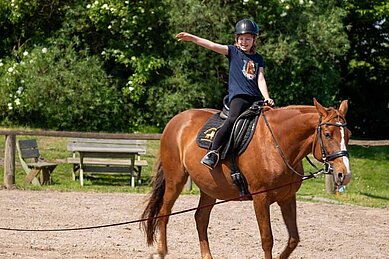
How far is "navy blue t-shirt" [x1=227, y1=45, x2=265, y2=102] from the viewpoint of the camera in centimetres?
754

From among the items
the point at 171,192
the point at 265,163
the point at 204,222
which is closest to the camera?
the point at 265,163

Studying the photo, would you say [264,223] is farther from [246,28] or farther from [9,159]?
[9,159]

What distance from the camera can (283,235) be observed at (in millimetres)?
10023

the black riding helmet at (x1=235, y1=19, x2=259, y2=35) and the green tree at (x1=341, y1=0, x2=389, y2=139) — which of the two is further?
the green tree at (x1=341, y1=0, x2=389, y2=139)

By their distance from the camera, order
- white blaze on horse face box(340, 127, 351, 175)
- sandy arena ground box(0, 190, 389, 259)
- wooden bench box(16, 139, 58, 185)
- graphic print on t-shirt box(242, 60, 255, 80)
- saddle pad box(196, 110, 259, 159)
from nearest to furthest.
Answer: white blaze on horse face box(340, 127, 351, 175) → saddle pad box(196, 110, 259, 159) → graphic print on t-shirt box(242, 60, 255, 80) → sandy arena ground box(0, 190, 389, 259) → wooden bench box(16, 139, 58, 185)

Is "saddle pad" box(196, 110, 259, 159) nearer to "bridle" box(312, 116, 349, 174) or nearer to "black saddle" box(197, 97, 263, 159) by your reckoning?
"black saddle" box(197, 97, 263, 159)

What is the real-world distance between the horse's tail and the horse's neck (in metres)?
1.99

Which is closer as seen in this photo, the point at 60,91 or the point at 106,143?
the point at 106,143

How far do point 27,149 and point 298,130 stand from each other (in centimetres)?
910

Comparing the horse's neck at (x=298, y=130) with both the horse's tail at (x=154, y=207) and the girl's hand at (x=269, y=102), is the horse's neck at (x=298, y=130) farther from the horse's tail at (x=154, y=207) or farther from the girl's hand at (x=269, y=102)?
the horse's tail at (x=154, y=207)

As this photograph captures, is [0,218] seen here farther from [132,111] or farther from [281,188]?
[132,111]

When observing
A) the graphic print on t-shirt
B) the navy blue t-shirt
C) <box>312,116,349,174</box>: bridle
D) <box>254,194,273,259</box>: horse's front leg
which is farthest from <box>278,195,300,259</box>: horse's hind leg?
the graphic print on t-shirt

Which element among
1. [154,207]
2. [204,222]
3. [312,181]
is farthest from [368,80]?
[204,222]

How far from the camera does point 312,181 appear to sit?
55.7ft
